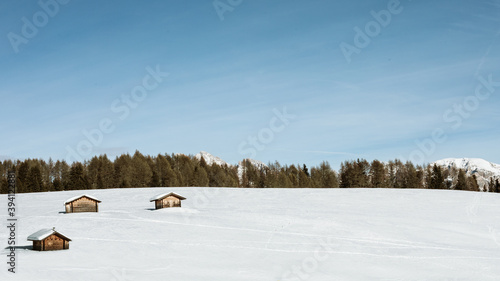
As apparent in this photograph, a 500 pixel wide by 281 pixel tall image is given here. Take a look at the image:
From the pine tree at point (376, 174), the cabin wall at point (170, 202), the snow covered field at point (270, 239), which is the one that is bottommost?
the snow covered field at point (270, 239)

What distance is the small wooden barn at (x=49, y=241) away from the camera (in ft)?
115

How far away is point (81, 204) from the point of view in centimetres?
5516

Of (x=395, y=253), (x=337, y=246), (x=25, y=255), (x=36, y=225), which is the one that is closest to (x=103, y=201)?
(x=36, y=225)

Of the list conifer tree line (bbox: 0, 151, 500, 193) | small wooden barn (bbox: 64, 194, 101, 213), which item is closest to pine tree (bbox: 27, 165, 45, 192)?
conifer tree line (bbox: 0, 151, 500, 193)

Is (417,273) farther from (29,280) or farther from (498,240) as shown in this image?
(29,280)

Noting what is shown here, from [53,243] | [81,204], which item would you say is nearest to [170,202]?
[81,204]

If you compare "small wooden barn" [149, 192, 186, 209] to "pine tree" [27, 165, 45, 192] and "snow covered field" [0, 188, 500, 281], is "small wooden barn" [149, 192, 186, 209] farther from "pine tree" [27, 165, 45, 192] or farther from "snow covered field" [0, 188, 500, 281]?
"pine tree" [27, 165, 45, 192]

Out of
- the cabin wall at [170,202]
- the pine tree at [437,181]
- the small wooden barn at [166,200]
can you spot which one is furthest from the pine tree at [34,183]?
the pine tree at [437,181]

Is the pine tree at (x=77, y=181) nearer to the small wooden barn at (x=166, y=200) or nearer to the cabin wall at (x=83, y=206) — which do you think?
the cabin wall at (x=83, y=206)

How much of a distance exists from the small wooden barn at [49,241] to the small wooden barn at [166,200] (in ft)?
65.8

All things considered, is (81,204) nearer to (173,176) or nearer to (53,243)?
(53,243)

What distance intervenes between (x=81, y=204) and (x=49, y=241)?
20.2 m

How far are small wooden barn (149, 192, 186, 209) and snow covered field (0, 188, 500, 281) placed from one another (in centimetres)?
156

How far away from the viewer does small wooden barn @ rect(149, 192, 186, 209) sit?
56.2 m
